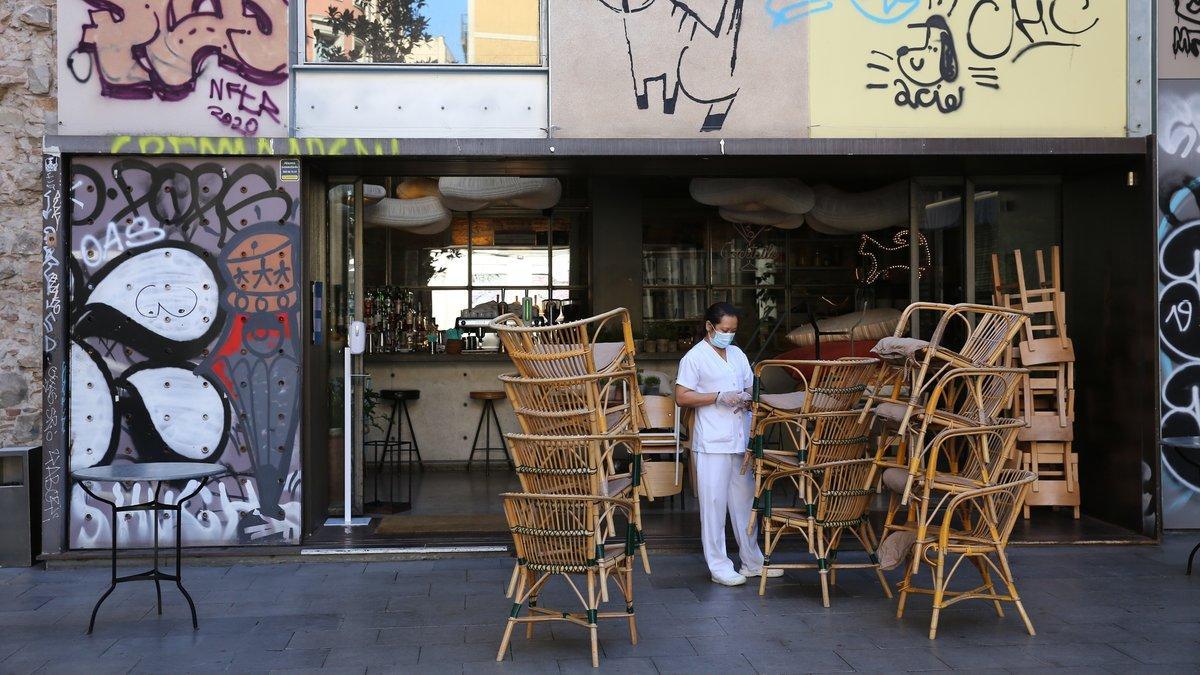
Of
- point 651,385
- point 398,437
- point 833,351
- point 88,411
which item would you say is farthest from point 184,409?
point 833,351

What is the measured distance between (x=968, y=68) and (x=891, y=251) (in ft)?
9.86

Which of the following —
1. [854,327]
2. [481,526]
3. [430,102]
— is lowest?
[481,526]

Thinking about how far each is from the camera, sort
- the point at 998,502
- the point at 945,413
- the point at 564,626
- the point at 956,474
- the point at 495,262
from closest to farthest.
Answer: the point at 998,502
the point at 564,626
the point at 945,413
the point at 956,474
the point at 495,262

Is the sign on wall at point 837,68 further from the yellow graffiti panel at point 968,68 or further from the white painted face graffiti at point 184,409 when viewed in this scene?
the white painted face graffiti at point 184,409

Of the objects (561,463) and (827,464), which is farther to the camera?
(827,464)

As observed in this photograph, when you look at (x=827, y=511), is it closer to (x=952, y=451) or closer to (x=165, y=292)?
(x=952, y=451)

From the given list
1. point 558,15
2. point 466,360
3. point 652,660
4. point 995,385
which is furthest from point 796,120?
point 466,360

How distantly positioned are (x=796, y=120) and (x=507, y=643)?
4369mm

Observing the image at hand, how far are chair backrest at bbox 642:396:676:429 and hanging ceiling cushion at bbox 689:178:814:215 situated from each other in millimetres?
1934

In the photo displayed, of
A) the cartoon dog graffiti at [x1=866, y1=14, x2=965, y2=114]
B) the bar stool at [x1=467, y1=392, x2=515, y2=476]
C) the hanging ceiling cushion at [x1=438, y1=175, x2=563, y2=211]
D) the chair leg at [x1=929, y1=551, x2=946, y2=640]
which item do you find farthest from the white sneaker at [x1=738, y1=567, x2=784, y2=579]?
the bar stool at [x1=467, y1=392, x2=515, y2=476]

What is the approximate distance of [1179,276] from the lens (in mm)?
8078

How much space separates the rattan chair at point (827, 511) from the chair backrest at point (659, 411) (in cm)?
216

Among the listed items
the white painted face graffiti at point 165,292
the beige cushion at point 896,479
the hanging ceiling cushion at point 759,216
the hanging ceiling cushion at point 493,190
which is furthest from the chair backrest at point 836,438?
the white painted face graffiti at point 165,292

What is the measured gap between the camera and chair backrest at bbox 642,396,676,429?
8695 mm
